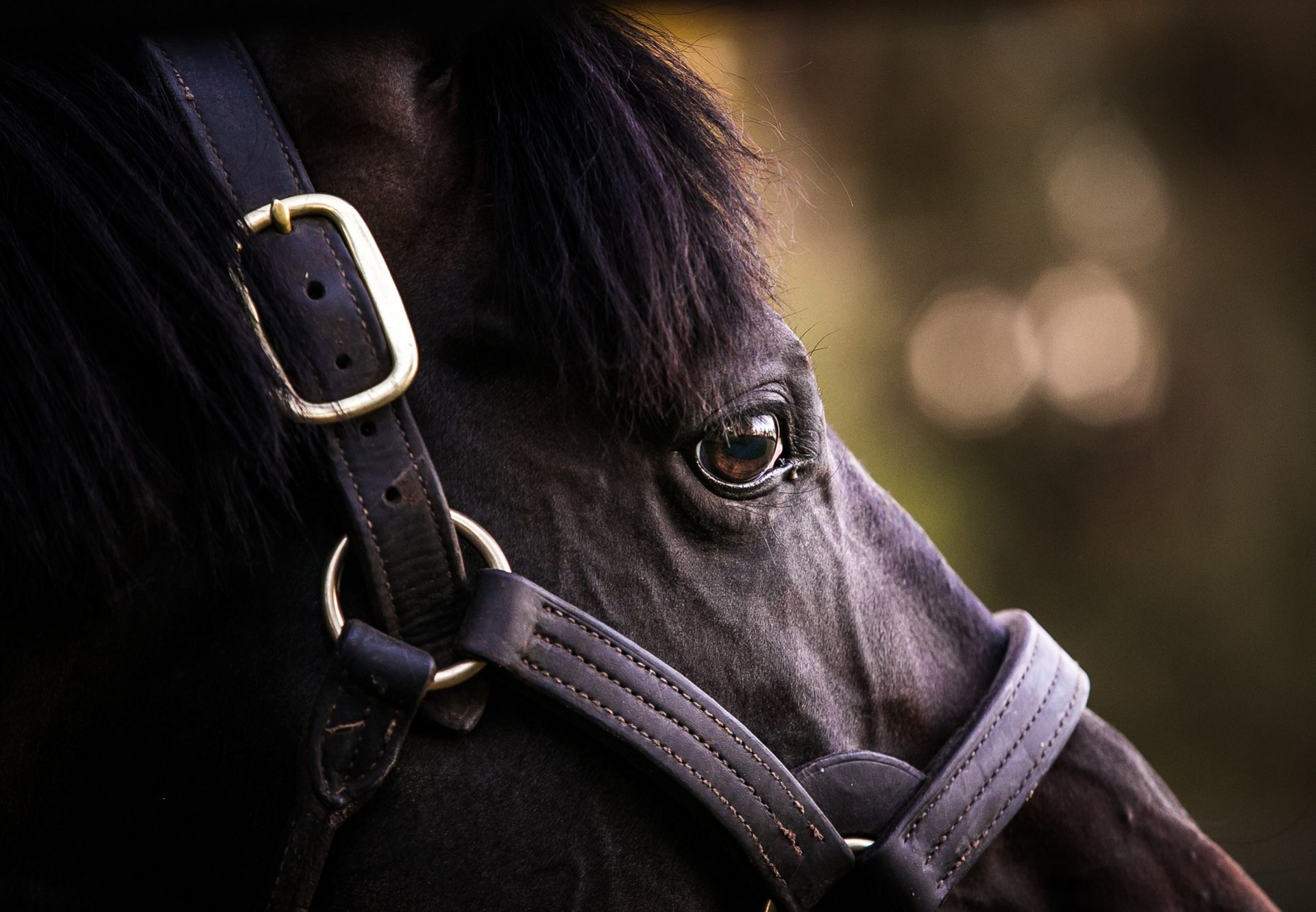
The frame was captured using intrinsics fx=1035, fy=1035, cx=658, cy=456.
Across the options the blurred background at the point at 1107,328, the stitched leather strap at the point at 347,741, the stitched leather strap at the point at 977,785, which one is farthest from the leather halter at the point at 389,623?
the blurred background at the point at 1107,328

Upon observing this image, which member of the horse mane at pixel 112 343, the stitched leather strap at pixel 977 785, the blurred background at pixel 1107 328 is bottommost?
the blurred background at pixel 1107 328

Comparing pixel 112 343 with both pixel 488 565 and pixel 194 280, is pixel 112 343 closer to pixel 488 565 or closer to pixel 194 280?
pixel 194 280

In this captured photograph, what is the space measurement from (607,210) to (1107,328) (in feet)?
31.7

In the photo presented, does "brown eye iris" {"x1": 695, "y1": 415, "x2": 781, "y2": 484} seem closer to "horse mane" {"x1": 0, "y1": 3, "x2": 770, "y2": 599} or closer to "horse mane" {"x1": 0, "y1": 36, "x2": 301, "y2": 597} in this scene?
"horse mane" {"x1": 0, "y1": 3, "x2": 770, "y2": 599}

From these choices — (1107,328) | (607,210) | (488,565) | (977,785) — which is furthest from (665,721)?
(1107,328)

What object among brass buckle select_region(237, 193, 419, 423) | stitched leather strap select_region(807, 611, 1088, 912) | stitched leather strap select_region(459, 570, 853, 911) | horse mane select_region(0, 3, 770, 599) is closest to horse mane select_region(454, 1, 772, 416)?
horse mane select_region(0, 3, 770, 599)

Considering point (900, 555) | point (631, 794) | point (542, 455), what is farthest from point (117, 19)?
point (900, 555)

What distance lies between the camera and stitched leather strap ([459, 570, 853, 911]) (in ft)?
3.81

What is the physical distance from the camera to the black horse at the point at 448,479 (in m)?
1.11

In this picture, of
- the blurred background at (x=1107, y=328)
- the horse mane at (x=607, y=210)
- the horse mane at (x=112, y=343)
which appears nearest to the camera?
the horse mane at (x=112, y=343)

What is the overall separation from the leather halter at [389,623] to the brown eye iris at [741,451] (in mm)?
260

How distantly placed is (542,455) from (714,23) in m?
1.51

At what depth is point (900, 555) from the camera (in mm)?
1576

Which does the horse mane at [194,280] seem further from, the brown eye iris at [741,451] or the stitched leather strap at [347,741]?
the stitched leather strap at [347,741]
